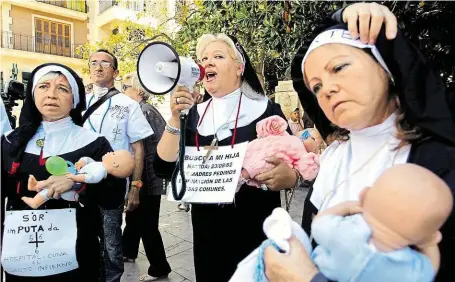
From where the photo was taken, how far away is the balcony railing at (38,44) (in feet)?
67.2

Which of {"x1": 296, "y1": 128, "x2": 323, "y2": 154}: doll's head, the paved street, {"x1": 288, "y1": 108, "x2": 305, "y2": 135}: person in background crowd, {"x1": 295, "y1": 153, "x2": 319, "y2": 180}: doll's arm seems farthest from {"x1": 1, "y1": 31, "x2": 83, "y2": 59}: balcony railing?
{"x1": 295, "y1": 153, "x2": 319, "y2": 180}: doll's arm

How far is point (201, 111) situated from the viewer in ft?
8.02

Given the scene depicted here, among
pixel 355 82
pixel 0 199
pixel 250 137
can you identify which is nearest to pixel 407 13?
pixel 250 137

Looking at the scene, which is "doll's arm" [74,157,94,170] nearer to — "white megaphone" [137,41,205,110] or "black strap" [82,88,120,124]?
"white megaphone" [137,41,205,110]

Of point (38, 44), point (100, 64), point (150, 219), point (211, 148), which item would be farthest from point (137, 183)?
point (38, 44)

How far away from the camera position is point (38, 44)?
2136 centimetres

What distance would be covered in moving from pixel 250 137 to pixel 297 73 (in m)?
0.80

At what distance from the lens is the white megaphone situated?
1.98m

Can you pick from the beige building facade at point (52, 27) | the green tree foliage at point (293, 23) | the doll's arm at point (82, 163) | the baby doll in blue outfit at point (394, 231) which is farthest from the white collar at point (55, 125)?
the beige building facade at point (52, 27)

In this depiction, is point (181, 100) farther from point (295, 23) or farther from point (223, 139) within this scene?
point (295, 23)

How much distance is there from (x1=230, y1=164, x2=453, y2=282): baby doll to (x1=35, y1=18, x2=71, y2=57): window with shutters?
23.6 m

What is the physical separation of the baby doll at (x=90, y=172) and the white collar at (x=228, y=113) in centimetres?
51

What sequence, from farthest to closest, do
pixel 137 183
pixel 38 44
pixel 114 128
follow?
pixel 38 44
pixel 137 183
pixel 114 128

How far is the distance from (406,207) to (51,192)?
1.79 meters
